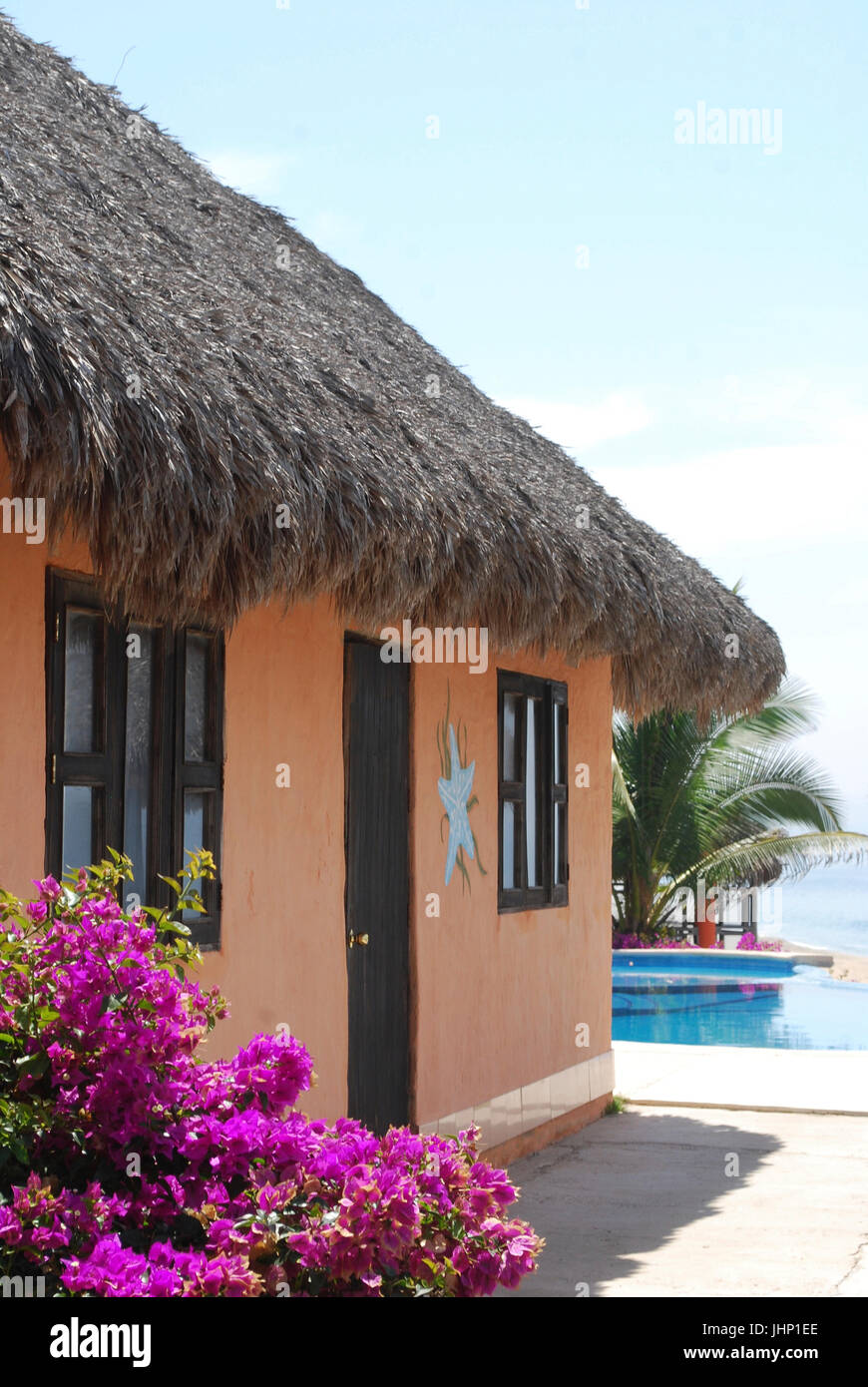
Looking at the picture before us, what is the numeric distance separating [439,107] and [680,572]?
299 centimetres

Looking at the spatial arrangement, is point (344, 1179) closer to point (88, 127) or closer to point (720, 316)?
point (88, 127)

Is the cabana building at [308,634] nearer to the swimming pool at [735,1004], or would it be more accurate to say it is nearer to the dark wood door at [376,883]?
the dark wood door at [376,883]

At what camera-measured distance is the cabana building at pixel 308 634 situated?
3973 mm

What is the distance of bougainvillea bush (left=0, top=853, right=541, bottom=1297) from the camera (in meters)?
2.78

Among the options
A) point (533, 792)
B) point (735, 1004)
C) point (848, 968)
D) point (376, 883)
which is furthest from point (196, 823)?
point (848, 968)

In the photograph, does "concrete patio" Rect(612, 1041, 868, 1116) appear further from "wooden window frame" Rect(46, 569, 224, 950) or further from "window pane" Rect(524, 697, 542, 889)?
"wooden window frame" Rect(46, 569, 224, 950)

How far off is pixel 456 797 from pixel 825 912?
82.0 m

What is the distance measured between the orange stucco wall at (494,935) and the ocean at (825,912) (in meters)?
28.6

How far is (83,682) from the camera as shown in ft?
14.2

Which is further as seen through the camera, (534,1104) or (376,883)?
(534,1104)

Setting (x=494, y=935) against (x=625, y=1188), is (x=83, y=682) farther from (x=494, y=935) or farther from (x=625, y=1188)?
(x=625, y=1188)

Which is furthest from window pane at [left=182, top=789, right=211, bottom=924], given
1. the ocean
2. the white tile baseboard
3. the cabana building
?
the ocean

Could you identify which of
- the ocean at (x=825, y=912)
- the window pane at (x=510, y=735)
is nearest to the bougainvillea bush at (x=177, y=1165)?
the window pane at (x=510, y=735)
